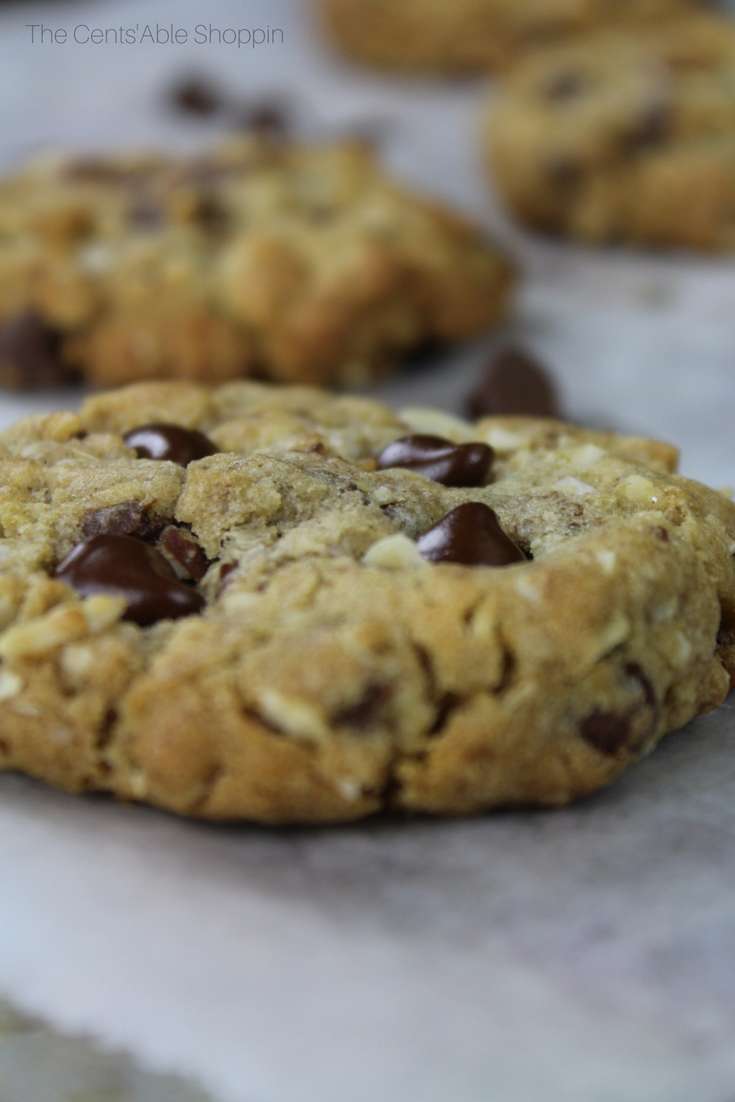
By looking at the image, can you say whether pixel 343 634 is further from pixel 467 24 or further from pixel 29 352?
pixel 467 24

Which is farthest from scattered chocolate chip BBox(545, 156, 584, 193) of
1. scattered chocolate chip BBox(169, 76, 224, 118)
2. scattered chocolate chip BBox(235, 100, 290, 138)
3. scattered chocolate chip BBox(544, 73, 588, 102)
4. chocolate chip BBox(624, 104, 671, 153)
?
scattered chocolate chip BBox(169, 76, 224, 118)

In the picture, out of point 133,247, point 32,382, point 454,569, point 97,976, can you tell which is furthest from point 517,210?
point 97,976

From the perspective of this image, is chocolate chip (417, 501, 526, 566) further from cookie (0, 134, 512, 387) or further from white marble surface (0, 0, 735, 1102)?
cookie (0, 134, 512, 387)

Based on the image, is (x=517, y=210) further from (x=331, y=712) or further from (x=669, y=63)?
(x=331, y=712)

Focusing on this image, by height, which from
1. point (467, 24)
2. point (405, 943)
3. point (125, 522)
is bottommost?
point (405, 943)

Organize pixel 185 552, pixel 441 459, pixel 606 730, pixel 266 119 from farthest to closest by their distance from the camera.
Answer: pixel 266 119
pixel 441 459
pixel 185 552
pixel 606 730

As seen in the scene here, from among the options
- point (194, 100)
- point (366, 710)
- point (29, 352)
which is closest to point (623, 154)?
point (194, 100)

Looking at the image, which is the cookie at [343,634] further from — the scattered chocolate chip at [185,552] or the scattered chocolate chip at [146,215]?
the scattered chocolate chip at [146,215]
